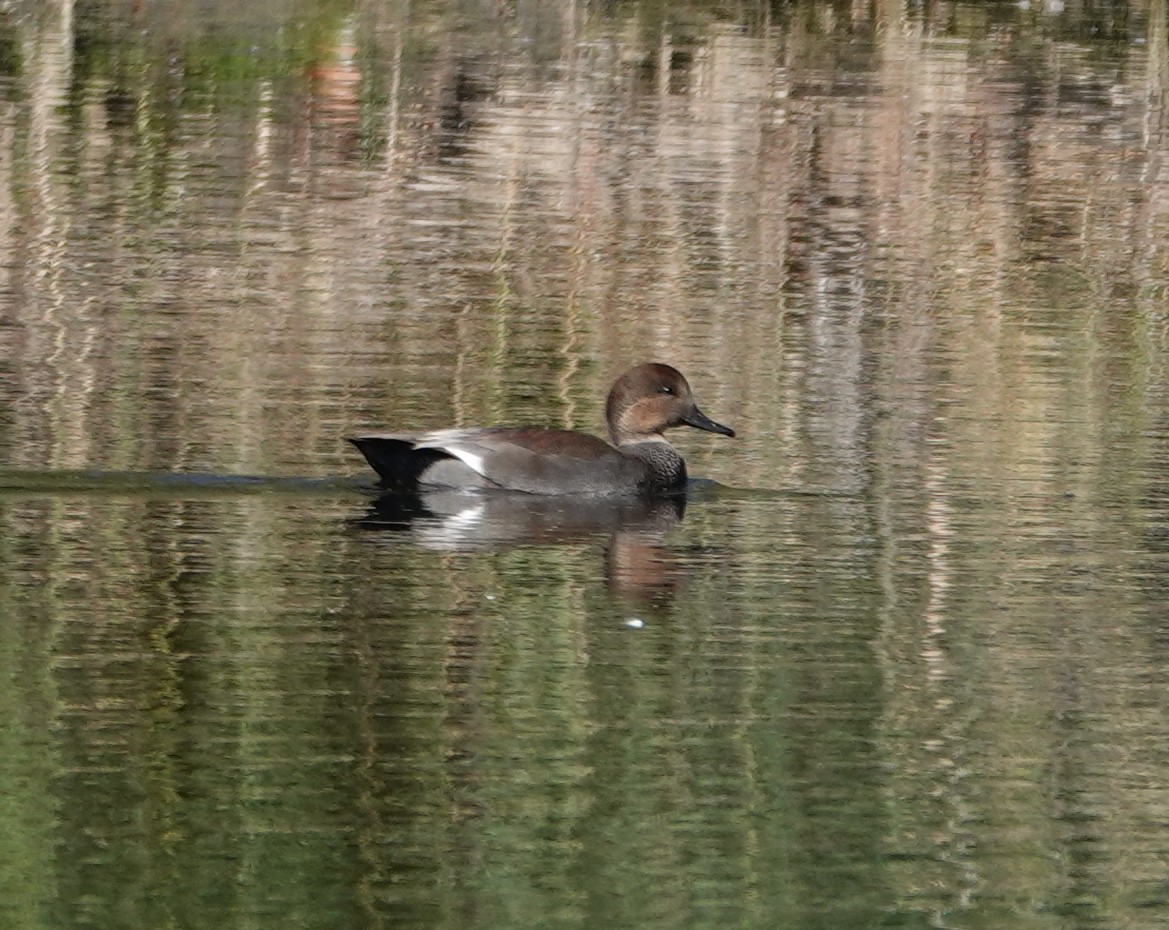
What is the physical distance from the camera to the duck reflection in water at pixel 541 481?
33.1 feet

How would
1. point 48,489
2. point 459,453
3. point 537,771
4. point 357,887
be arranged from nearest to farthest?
1. point 357,887
2. point 537,771
3. point 48,489
4. point 459,453

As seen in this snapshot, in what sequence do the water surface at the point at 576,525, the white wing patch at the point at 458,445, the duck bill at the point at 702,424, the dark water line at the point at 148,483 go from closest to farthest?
the water surface at the point at 576,525 → the dark water line at the point at 148,483 → the white wing patch at the point at 458,445 → the duck bill at the point at 702,424

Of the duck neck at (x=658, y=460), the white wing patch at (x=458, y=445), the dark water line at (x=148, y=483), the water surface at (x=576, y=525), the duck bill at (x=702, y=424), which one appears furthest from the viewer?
Answer: the duck bill at (x=702, y=424)

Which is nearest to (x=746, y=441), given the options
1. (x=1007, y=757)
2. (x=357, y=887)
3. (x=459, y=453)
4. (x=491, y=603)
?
(x=459, y=453)

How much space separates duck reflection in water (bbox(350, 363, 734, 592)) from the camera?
10102mm

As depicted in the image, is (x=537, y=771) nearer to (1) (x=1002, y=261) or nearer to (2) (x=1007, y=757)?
(2) (x=1007, y=757)

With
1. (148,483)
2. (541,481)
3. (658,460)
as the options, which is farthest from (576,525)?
(148,483)

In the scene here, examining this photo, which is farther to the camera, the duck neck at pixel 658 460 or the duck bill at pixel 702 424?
the duck bill at pixel 702 424

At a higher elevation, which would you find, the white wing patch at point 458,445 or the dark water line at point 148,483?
the white wing patch at point 458,445

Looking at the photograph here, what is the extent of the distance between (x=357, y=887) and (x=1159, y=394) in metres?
7.59

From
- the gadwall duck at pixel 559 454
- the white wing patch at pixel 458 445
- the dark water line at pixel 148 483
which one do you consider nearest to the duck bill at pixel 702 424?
the gadwall duck at pixel 559 454

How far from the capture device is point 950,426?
11719mm

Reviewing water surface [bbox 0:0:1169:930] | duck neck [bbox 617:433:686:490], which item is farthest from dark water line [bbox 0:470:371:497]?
duck neck [bbox 617:433:686:490]

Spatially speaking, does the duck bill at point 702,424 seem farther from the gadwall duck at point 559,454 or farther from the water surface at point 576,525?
the water surface at point 576,525
